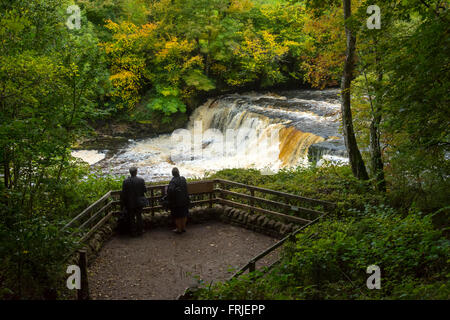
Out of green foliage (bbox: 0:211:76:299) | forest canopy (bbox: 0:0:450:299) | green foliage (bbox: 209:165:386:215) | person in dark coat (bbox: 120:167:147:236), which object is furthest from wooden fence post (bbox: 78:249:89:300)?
green foliage (bbox: 209:165:386:215)

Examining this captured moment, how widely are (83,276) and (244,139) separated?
1531cm

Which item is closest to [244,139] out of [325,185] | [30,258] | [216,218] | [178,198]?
[325,185]

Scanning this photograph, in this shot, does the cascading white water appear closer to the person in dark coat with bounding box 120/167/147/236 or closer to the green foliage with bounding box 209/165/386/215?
the green foliage with bounding box 209/165/386/215

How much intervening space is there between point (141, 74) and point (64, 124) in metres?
20.9

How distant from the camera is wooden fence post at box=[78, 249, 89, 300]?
5615 millimetres

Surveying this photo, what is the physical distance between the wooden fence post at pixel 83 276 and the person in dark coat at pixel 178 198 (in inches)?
120

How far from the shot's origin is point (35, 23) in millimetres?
7742

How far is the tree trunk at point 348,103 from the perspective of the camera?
9.12 metres

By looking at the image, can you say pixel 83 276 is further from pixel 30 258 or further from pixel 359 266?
pixel 359 266

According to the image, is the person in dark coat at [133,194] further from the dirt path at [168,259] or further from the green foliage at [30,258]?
the green foliage at [30,258]

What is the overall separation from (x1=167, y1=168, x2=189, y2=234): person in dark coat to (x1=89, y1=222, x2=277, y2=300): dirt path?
1.57 feet

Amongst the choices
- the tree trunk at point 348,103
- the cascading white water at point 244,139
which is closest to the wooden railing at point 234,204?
the tree trunk at point 348,103

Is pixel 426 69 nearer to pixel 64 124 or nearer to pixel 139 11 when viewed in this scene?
pixel 64 124

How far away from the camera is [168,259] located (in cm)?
738
